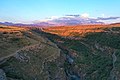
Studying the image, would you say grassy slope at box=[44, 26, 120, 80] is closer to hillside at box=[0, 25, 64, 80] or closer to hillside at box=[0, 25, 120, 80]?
hillside at box=[0, 25, 120, 80]

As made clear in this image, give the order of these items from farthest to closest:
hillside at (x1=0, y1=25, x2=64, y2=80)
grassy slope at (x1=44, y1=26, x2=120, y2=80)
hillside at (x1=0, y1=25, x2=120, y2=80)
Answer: grassy slope at (x1=44, y1=26, x2=120, y2=80) → hillside at (x1=0, y1=25, x2=120, y2=80) → hillside at (x1=0, y1=25, x2=64, y2=80)

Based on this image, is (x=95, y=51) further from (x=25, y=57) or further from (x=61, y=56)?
(x=25, y=57)

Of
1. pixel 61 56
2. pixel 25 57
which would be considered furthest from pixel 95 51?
pixel 25 57

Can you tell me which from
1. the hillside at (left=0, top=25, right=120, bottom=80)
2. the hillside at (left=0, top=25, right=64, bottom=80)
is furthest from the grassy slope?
the hillside at (left=0, top=25, right=64, bottom=80)

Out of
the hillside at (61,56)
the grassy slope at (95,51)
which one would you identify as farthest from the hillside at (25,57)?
the grassy slope at (95,51)

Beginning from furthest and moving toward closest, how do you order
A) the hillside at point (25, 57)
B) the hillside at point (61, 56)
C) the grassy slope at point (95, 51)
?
1. the grassy slope at point (95, 51)
2. the hillside at point (61, 56)
3. the hillside at point (25, 57)

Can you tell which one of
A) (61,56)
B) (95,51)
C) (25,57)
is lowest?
(95,51)

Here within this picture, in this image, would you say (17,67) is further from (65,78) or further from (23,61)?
(65,78)

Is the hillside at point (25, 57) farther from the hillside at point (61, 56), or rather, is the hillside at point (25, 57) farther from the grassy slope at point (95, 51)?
the grassy slope at point (95, 51)

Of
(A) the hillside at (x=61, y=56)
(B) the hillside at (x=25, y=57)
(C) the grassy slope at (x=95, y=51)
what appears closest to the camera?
(B) the hillside at (x=25, y=57)

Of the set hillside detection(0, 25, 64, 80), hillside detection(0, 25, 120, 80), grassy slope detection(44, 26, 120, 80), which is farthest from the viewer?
grassy slope detection(44, 26, 120, 80)

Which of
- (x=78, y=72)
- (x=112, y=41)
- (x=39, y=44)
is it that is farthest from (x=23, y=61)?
(x=112, y=41)
